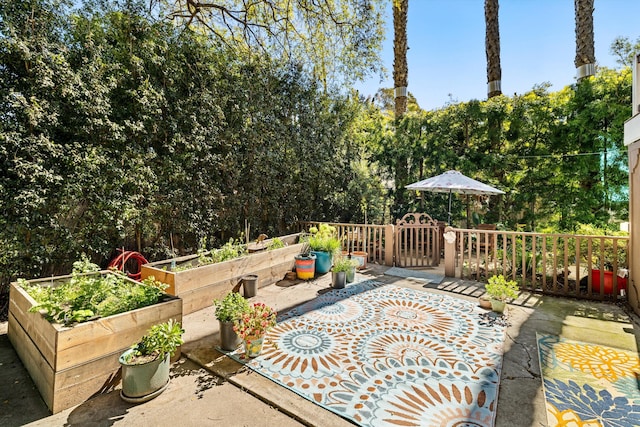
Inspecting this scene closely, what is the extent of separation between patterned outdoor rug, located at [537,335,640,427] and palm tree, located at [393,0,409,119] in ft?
23.5

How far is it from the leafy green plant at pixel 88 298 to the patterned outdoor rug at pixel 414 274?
A: 4.07 meters

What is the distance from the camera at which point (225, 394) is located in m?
2.13

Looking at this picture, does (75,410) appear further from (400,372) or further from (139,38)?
(139,38)

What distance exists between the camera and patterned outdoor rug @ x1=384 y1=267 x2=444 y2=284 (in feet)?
16.8

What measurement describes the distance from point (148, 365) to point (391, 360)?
195cm

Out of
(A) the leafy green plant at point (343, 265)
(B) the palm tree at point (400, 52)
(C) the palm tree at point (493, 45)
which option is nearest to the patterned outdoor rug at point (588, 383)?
(A) the leafy green plant at point (343, 265)

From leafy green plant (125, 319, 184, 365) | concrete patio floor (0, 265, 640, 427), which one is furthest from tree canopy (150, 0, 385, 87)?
concrete patio floor (0, 265, 640, 427)

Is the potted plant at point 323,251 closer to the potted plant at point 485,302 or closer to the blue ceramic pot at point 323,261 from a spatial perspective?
the blue ceramic pot at point 323,261

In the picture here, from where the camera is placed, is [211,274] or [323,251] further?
[323,251]

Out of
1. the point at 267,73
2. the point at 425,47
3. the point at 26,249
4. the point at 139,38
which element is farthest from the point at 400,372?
the point at 425,47

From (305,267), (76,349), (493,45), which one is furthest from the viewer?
(493,45)

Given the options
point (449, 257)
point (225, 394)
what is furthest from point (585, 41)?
point (225, 394)

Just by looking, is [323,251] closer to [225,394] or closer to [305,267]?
[305,267]

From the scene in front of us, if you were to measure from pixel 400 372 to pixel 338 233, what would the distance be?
4416mm
